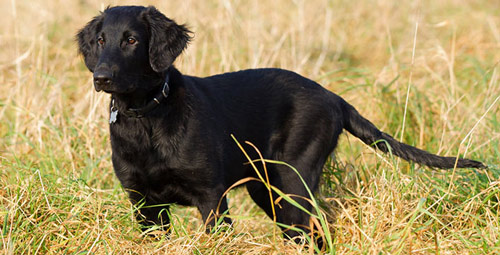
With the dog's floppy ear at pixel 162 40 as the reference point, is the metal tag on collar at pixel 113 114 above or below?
below

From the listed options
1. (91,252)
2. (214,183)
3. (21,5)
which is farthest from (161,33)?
(21,5)

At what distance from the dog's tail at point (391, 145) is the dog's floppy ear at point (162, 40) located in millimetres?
1131

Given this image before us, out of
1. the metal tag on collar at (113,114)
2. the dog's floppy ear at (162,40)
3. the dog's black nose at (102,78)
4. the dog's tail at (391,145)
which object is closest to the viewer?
the dog's black nose at (102,78)

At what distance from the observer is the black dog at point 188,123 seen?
3029 mm

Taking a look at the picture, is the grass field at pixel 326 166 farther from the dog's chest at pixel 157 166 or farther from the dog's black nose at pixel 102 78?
the dog's black nose at pixel 102 78

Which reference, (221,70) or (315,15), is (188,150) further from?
(315,15)

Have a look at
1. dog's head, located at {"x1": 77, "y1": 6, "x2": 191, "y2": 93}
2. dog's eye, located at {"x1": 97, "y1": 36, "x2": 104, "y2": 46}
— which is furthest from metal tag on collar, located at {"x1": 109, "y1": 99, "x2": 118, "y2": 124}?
dog's eye, located at {"x1": 97, "y1": 36, "x2": 104, "y2": 46}

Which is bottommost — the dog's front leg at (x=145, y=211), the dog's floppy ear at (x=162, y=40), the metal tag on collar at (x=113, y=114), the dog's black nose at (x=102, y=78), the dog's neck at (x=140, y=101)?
the dog's front leg at (x=145, y=211)

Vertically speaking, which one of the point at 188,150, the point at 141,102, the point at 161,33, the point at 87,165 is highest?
the point at 161,33

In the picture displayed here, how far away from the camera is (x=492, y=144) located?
3.84m

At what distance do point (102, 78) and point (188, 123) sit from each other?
55 cm

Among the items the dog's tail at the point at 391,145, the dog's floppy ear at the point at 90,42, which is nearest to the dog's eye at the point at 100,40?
the dog's floppy ear at the point at 90,42

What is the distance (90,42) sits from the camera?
326 cm

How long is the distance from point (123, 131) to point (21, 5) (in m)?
6.48
